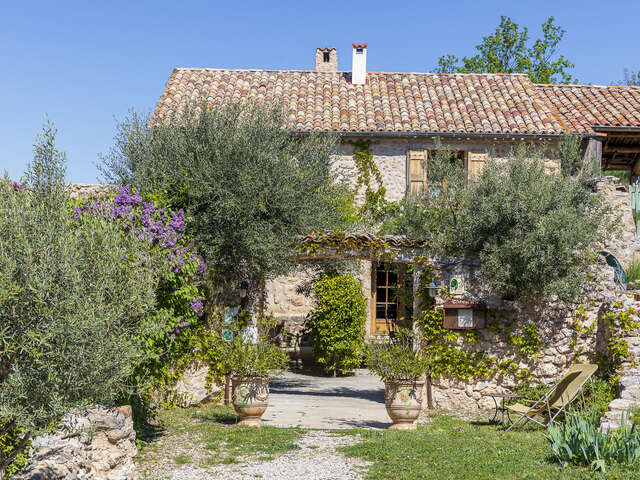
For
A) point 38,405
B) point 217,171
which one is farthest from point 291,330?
point 38,405

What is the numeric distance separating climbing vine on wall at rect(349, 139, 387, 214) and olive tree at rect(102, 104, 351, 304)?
13.0 feet

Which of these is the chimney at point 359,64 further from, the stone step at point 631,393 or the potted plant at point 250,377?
the stone step at point 631,393

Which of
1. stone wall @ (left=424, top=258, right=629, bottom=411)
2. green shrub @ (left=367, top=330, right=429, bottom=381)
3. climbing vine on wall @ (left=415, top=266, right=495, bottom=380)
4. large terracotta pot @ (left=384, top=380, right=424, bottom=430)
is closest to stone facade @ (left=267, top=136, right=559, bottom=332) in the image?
climbing vine on wall @ (left=415, top=266, right=495, bottom=380)

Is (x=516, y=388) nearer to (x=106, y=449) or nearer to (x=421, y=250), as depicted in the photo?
(x=421, y=250)

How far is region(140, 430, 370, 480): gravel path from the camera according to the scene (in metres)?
6.15

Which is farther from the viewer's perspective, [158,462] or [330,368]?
[330,368]

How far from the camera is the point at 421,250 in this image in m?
9.78

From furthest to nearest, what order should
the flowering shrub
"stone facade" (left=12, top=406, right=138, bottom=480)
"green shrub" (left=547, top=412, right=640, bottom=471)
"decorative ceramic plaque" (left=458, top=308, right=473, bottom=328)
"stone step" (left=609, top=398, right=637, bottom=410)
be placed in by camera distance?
1. "decorative ceramic plaque" (left=458, top=308, right=473, bottom=328)
2. "stone step" (left=609, top=398, right=637, bottom=410)
3. the flowering shrub
4. "green shrub" (left=547, top=412, right=640, bottom=471)
5. "stone facade" (left=12, top=406, right=138, bottom=480)

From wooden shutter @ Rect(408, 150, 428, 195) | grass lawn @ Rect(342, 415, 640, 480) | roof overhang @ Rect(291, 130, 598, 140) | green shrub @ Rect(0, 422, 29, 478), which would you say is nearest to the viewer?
green shrub @ Rect(0, 422, 29, 478)

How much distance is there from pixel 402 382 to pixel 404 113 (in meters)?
7.96

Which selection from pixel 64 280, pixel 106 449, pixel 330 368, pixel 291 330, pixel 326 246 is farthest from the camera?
pixel 291 330

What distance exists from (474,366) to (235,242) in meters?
3.84

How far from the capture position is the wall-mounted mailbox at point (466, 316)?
30.9 feet

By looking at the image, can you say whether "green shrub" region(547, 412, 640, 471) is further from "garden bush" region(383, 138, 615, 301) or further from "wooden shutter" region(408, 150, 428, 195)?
"wooden shutter" region(408, 150, 428, 195)
